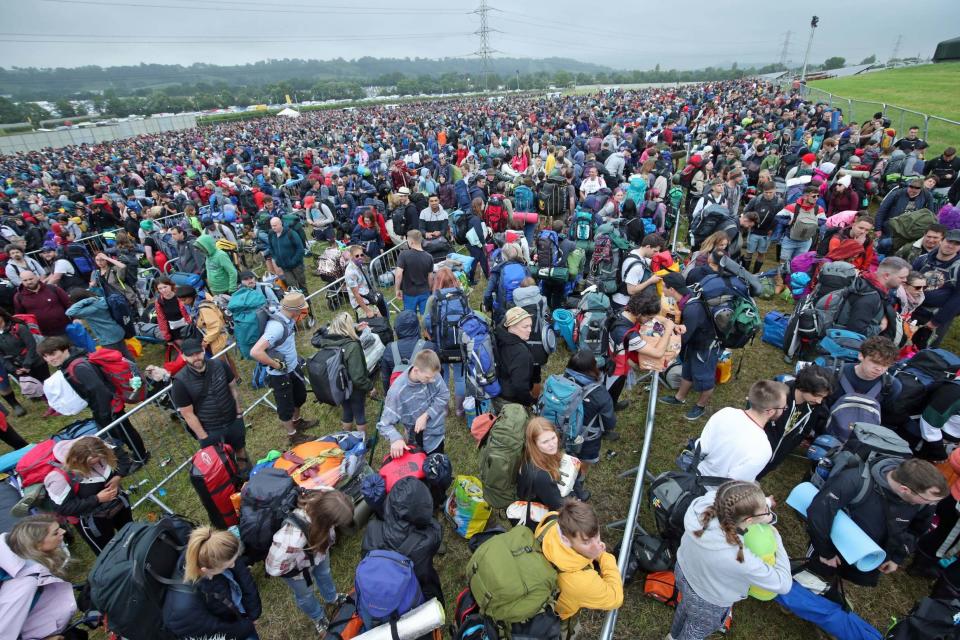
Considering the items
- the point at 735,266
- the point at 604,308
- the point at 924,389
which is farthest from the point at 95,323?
the point at 924,389

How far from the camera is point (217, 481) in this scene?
413 cm

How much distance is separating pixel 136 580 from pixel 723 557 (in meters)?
3.79

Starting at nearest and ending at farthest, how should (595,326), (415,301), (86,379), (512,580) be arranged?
(512,580) → (86,379) → (595,326) → (415,301)

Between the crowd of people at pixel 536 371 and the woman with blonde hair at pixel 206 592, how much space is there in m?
0.01

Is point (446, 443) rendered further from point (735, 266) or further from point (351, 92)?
point (351, 92)

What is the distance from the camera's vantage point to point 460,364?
5734 mm

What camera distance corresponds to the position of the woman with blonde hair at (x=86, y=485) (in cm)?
362

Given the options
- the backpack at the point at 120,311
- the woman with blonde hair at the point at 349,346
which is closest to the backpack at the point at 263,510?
the woman with blonde hair at the point at 349,346

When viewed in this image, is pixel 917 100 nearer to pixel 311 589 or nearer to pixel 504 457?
pixel 504 457

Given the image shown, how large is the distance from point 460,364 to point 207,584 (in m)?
3.54

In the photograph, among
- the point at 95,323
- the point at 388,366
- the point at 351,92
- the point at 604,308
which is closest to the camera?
the point at 388,366

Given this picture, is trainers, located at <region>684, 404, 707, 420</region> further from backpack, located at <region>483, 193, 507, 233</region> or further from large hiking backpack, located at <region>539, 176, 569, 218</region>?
large hiking backpack, located at <region>539, 176, 569, 218</region>

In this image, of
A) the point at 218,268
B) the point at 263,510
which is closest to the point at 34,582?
the point at 263,510

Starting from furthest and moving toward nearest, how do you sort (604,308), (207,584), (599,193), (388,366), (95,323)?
(599,193)
(95,323)
(604,308)
(388,366)
(207,584)
